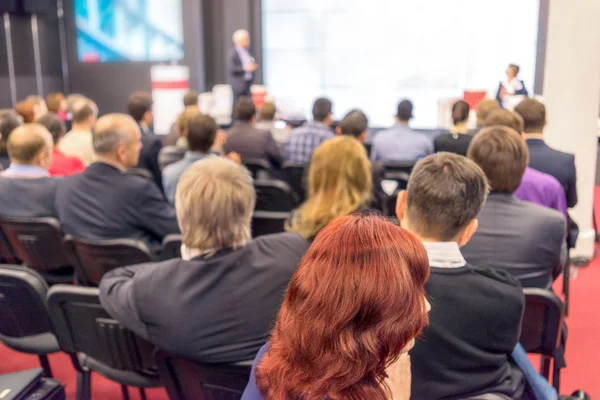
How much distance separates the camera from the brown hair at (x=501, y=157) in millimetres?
2502

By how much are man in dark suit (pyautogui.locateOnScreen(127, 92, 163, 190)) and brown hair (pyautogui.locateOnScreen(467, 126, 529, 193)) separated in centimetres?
328

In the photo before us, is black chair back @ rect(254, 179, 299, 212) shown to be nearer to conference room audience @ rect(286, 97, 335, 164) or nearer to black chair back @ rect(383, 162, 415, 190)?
black chair back @ rect(383, 162, 415, 190)

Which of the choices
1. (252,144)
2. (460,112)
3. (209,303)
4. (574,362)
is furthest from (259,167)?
(209,303)

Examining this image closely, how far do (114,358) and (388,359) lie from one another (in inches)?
55.7

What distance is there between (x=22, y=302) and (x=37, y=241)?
38.6 inches

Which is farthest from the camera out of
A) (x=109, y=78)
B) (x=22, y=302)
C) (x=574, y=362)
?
(x=109, y=78)

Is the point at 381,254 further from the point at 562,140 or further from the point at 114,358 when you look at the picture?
the point at 562,140

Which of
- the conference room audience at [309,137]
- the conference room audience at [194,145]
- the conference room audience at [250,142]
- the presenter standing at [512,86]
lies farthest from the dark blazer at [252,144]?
the presenter standing at [512,86]

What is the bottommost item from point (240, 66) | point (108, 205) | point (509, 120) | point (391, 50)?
point (108, 205)

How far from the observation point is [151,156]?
5.27m

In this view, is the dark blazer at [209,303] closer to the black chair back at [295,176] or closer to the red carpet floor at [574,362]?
the red carpet floor at [574,362]

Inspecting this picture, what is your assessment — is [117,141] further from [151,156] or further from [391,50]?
[391,50]

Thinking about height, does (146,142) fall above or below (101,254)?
above

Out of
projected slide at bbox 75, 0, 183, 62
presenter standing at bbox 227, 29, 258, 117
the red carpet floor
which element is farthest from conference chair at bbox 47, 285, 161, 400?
projected slide at bbox 75, 0, 183, 62
